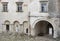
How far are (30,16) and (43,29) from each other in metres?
3.89

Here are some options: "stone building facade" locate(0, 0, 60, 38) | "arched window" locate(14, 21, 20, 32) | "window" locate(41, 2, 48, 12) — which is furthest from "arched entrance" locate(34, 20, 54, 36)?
"arched window" locate(14, 21, 20, 32)

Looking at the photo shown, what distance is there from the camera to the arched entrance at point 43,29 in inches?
1064

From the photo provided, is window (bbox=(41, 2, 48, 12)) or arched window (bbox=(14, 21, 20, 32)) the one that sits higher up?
window (bbox=(41, 2, 48, 12))

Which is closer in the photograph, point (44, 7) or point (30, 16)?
point (44, 7)

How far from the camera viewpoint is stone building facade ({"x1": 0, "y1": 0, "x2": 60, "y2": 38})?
80.3ft

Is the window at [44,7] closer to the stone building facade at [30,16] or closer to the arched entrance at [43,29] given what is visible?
the stone building facade at [30,16]

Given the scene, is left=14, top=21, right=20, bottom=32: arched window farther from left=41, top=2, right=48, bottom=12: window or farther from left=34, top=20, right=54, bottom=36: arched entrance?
left=41, top=2, right=48, bottom=12: window

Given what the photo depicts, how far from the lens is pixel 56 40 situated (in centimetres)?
2361

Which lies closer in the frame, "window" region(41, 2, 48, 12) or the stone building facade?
the stone building facade

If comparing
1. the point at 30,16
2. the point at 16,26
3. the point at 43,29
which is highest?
the point at 30,16

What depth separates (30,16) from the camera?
25344 mm

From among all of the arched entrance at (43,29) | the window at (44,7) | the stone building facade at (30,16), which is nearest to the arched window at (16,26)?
the stone building facade at (30,16)

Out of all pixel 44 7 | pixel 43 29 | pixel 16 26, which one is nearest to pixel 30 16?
pixel 44 7

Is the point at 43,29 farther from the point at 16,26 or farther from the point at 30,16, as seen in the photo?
the point at 30,16
